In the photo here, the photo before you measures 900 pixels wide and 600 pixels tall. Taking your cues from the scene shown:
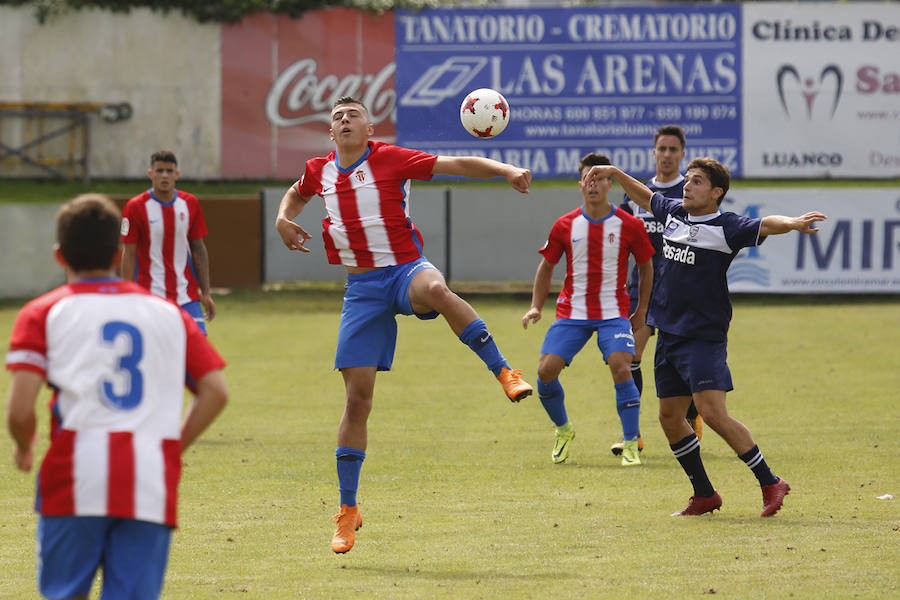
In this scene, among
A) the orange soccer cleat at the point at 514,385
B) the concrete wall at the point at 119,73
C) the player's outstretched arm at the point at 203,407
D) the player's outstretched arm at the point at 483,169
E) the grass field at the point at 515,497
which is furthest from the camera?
the concrete wall at the point at 119,73

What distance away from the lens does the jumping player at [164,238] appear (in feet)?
35.3

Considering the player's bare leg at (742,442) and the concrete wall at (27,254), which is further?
the concrete wall at (27,254)

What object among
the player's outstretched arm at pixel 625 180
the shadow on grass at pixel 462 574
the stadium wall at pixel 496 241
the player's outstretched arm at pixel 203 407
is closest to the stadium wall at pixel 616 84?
the stadium wall at pixel 496 241

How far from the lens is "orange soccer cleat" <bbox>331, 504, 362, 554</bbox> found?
261 inches

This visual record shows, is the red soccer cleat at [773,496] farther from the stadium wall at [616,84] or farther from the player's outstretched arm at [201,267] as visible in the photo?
the stadium wall at [616,84]

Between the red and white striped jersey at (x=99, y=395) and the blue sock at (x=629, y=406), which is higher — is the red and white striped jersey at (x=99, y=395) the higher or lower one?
the higher one

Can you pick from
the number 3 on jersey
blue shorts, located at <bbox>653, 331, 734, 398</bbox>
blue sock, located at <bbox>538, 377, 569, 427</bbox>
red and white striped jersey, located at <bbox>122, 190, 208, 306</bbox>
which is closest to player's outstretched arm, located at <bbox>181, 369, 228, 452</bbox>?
the number 3 on jersey

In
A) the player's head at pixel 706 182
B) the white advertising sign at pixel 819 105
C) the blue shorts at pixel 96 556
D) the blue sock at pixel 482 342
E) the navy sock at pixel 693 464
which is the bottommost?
the navy sock at pixel 693 464

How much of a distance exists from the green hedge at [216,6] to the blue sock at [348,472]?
22653 millimetres

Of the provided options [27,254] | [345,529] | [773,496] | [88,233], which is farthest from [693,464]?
[27,254]

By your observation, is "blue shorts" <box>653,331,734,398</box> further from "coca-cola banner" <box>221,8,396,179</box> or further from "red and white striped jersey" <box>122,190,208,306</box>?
"coca-cola banner" <box>221,8,396,179</box>

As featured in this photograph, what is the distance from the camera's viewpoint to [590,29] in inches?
1096

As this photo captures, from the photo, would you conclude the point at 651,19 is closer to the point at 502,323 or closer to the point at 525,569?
the point at 502,323

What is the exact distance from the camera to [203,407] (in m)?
4.03
